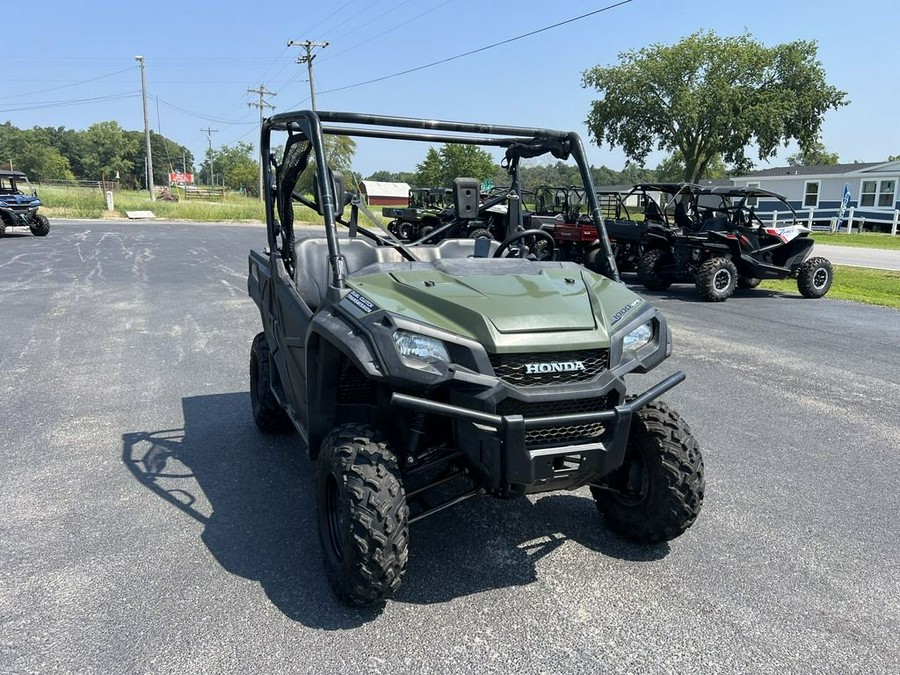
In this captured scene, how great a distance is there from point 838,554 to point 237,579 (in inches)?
107

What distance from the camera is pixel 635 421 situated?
3033 mm

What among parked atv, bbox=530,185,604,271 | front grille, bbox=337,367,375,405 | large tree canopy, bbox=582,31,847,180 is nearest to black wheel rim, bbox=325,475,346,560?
front grille, bbox=337,367,375,405

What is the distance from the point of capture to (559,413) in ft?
8.44

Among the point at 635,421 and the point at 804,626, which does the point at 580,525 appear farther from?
the point at 804,626

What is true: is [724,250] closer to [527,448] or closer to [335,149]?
[335,149]

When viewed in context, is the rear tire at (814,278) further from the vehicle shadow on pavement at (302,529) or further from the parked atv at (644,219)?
the vehicle shadow on pavement at (302,529)

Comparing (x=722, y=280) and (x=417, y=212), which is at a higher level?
(x=417, y=212)

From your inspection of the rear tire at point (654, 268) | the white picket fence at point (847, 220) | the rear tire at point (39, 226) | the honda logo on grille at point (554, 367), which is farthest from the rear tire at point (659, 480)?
the white picket fence at point (847, 220)

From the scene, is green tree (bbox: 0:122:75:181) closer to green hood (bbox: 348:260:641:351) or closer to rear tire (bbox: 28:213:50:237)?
rear tire (bbox: 28:213:50:237)

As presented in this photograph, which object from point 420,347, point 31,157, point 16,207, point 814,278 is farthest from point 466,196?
point 31,157

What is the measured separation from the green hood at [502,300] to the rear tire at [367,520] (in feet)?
1.83

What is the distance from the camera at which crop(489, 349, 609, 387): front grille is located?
8.25 ft

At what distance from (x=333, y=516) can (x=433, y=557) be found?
515mm

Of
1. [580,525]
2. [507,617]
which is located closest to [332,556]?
[507,617]
